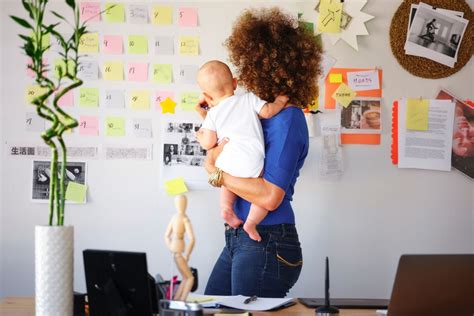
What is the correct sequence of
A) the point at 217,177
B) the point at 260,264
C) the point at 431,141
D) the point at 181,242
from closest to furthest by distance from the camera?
the point at 181,242, the point at 260,264, the point at 217,177, the point at 431,141

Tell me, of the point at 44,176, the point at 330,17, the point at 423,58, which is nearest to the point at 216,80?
the point at 330,17

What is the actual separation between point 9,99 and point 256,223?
1676 mm

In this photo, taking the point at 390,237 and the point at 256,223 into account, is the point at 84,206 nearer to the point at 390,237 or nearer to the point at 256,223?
the point at 256,223

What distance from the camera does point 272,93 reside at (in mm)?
2451

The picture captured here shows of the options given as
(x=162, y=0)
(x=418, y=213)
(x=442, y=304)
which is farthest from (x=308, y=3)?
(x=442, y=304)

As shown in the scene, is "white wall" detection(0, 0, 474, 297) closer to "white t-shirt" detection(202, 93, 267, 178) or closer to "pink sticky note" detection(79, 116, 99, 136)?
"pink sticky note" detection(79, 116, 99, 136)

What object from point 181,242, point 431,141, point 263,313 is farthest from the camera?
point 431,141

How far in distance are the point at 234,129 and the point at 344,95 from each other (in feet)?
3.62

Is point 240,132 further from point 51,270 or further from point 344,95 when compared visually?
point 344,95

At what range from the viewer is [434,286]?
1577 mm

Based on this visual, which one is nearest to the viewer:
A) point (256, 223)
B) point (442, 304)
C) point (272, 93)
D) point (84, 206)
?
point (442, 304)

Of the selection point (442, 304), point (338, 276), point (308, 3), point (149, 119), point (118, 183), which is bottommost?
point (338, 276)

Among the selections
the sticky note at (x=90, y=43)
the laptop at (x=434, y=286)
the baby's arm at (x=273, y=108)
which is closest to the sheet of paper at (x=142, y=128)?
the sticky note at (x=90, y=43)

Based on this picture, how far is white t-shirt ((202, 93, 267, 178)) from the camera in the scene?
2352 millimetres
